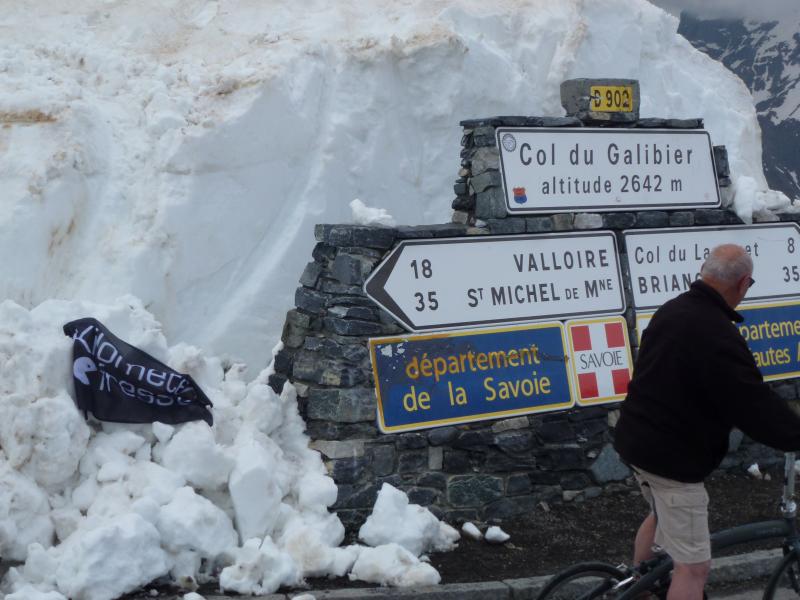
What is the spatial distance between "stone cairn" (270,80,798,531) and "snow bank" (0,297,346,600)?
297mm

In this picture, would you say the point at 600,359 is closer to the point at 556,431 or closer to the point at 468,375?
the point at 556,431

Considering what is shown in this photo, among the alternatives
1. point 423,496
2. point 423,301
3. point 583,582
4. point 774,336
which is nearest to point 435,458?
point 423,496

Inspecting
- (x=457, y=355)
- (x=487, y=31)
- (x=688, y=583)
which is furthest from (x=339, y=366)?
(x=487, y=31)

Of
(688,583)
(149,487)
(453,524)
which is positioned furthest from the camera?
(453,524)

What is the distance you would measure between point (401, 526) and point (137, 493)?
1605 mm

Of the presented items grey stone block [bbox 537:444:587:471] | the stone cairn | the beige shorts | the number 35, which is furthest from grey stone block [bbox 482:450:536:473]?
the beige shorts

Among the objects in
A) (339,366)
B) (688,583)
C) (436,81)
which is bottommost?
(688,583)

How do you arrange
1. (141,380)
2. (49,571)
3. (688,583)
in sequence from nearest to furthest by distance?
(688,583) < (49,571) < (141,380)

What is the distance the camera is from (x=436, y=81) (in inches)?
481

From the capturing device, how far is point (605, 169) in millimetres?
7492

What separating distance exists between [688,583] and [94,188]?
767 centimetres

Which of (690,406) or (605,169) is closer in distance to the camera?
(690,406)

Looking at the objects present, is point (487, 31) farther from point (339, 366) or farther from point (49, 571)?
point (49, 571)

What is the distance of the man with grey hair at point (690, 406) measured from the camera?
165 inches
